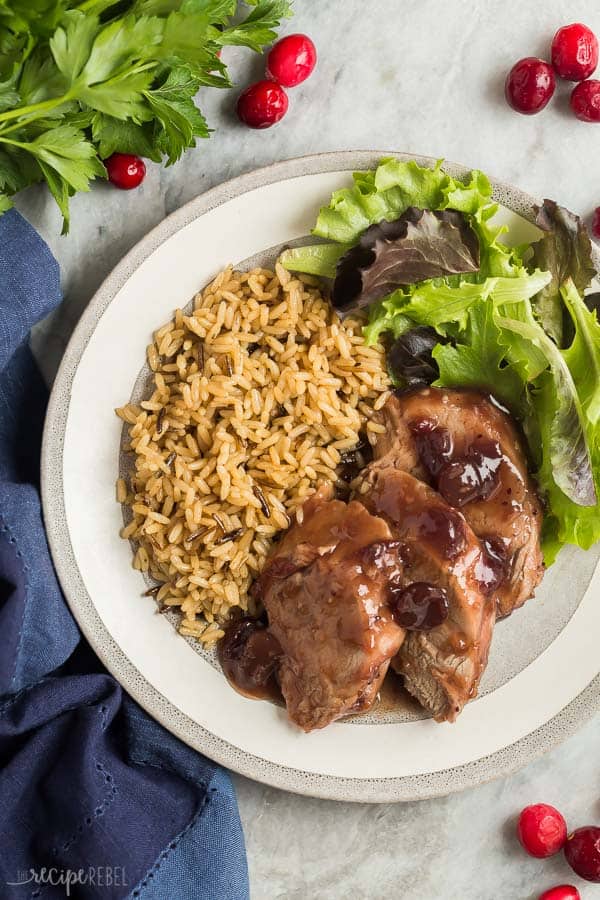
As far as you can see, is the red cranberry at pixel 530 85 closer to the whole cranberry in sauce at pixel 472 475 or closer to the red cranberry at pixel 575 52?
the red cranberry at pixel 575 52

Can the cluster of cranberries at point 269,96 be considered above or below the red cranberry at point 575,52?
below

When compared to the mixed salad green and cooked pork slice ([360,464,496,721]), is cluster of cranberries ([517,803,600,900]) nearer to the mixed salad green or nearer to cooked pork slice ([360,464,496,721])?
cooked pork slice ([360,464,496,721])

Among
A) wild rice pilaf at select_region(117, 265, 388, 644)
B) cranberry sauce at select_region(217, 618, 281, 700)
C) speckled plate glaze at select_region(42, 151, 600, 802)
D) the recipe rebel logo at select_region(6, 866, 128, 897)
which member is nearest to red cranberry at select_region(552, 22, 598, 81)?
speckled plate glaze at select_region(42, 151, 600, 802)

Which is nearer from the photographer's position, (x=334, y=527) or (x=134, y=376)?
(x=334, y=527)

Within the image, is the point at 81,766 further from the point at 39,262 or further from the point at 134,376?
the point at 39,262

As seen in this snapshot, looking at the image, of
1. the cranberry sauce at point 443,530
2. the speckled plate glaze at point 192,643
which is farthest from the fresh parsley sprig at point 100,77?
the cranberry sauce at point 443,530

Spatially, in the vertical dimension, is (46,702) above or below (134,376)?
below

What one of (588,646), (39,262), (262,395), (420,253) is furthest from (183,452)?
(588,646)
